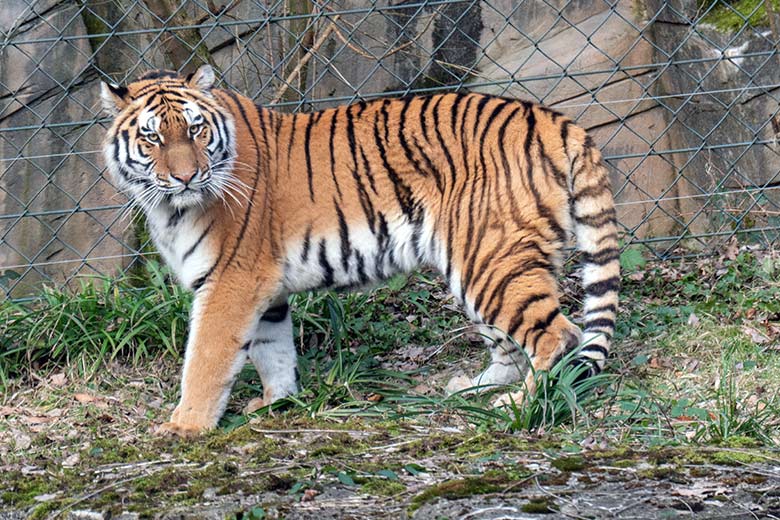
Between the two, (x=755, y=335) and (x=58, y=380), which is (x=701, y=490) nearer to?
(x=755, y=335)

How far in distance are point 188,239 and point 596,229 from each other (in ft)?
6.48

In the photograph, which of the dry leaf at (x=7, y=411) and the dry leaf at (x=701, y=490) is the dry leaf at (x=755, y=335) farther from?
the dry leaf at (x=7, y=411)

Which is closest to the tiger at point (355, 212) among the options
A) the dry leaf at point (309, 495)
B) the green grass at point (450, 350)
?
the green grass at point (450, 350)

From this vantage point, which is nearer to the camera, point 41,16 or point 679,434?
point 679,434

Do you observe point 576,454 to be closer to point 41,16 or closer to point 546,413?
point 546,413

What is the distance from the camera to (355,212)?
5.32 meters

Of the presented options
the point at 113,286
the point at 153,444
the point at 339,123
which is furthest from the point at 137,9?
the point at 153,444

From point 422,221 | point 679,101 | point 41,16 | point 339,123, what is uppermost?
point 41,16

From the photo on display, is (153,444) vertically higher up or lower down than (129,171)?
lower down

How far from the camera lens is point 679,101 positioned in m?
7.91

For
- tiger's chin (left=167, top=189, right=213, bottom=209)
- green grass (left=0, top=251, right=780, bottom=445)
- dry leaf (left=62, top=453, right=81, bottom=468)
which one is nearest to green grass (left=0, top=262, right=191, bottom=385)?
green grass (left=0, top=251, right=780, bottom=445)

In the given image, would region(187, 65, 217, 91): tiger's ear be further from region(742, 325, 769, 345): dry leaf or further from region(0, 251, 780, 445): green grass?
region(742, 325, 769, 345): dry leaf

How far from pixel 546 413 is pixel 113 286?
307cm

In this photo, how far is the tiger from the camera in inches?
194
